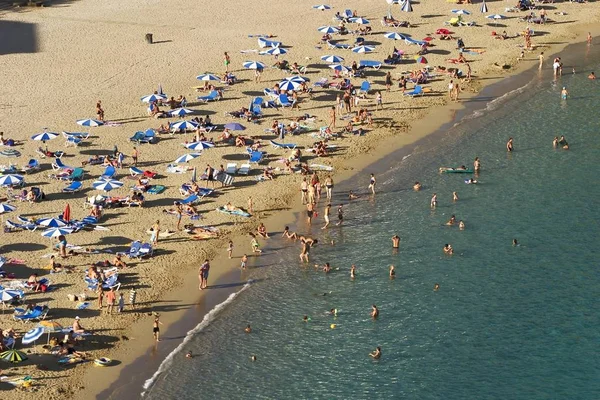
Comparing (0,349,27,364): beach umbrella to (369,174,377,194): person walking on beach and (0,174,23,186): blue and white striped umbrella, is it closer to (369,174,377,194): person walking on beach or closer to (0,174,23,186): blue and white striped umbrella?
(0,174,23,186): blue and white striped umbrella

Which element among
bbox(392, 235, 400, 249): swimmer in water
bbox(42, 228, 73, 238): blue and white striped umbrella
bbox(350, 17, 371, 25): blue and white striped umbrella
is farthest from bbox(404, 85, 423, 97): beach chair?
bbox(42, 228, 73, 238): blue and white striped umbrella

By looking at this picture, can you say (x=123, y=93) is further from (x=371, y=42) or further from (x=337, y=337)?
(x=337, y=337)

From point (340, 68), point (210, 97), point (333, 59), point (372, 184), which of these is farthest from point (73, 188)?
point (333, 59)

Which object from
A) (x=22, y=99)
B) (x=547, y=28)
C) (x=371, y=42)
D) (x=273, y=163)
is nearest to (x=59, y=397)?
(x=273, y=163)

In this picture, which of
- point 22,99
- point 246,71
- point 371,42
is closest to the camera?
point 22,99

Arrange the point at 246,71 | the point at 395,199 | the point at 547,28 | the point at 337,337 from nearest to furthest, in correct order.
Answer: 1. the point at 337,337
2. the point at 395,199
3. the point at 246,71
4. the point at 547,28

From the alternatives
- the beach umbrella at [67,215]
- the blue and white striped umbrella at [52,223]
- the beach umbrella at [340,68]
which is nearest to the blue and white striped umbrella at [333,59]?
the beach umbrella at [340,68]
